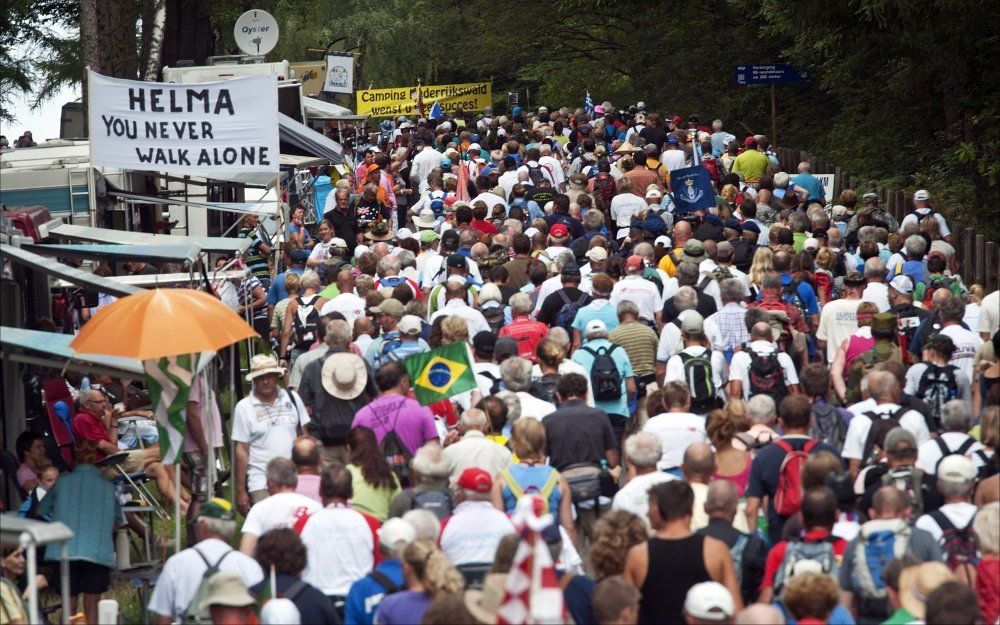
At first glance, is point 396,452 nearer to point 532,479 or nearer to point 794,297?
point 532,479

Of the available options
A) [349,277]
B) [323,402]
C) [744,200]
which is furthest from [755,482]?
[744,200]

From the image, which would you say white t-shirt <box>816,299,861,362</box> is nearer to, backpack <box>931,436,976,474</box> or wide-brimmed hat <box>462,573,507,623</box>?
backpack <box>931,436,976,474</box>

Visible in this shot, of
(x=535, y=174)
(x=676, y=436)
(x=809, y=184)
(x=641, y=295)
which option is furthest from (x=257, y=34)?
(x=676, y=436)

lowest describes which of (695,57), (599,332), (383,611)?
(383,611)

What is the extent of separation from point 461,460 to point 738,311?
13.9 ft

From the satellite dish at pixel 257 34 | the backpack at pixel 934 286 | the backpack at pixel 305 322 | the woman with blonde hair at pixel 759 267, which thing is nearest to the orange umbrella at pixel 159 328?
the backpack at pixel 305 322

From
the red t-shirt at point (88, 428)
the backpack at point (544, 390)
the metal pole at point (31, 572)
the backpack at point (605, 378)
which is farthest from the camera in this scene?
the red t-shirt at point (88, 428)

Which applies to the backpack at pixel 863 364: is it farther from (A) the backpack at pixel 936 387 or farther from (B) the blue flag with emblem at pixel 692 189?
(B) the blue flag with emblem at pixel 692 189

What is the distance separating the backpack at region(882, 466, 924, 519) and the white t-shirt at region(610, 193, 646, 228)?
11.0 m

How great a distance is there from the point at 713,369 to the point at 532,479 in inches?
117

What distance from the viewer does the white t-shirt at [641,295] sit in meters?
14.3

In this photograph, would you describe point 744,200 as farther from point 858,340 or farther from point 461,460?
point 461,460

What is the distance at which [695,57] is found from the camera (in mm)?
43062

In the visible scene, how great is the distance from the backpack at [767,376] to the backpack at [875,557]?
384cm
